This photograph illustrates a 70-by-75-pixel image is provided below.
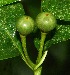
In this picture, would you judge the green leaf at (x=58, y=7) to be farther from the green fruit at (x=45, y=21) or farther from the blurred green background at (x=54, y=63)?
the blurred green background at (x=54, y=63)

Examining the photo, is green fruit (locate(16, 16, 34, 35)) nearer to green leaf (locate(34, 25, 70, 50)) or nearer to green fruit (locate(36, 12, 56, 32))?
green fruit (locate(36, 12, 56, 32))

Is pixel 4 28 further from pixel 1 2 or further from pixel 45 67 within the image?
pixel 45 67

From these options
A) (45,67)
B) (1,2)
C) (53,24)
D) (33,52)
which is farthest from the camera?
(45,67)

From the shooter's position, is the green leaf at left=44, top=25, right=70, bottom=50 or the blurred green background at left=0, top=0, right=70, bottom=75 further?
the blurred green background at left=0, top=0, right=70, bottom=75

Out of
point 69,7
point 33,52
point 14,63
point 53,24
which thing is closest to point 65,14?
point 69,7

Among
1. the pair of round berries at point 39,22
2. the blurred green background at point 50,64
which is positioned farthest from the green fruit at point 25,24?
the blurred green background at point 50,64

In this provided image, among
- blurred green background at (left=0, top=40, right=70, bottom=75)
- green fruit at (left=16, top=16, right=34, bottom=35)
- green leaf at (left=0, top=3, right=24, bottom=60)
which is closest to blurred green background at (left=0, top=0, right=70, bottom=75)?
blurred green background at (left=0, top=40, right=70, bottom=75)

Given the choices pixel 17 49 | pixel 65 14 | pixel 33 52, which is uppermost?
pixel 65 14
